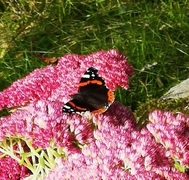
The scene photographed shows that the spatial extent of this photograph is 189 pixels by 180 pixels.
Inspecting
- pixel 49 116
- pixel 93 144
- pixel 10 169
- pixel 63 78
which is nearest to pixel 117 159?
pixel 93 144

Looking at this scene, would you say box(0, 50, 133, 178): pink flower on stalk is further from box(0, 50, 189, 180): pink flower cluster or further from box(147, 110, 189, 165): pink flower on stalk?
box(147, 110, 189, 165): pink flower on stalk

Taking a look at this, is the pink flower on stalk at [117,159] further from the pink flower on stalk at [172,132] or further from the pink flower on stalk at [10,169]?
the pink flower on stalk at [10,169]

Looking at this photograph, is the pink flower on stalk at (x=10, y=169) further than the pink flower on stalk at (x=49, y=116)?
Yes

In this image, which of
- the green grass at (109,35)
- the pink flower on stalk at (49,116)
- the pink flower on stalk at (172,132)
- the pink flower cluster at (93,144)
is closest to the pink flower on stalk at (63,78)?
the pink flower on stalk at (49,116)

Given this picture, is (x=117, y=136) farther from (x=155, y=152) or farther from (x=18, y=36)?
(x=18, y=36)

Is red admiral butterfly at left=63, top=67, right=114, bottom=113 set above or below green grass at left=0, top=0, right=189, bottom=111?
above

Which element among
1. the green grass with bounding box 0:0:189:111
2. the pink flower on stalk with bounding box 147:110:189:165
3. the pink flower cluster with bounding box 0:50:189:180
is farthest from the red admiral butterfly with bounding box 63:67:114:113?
the green grass with bounding box 0:0:189:111
